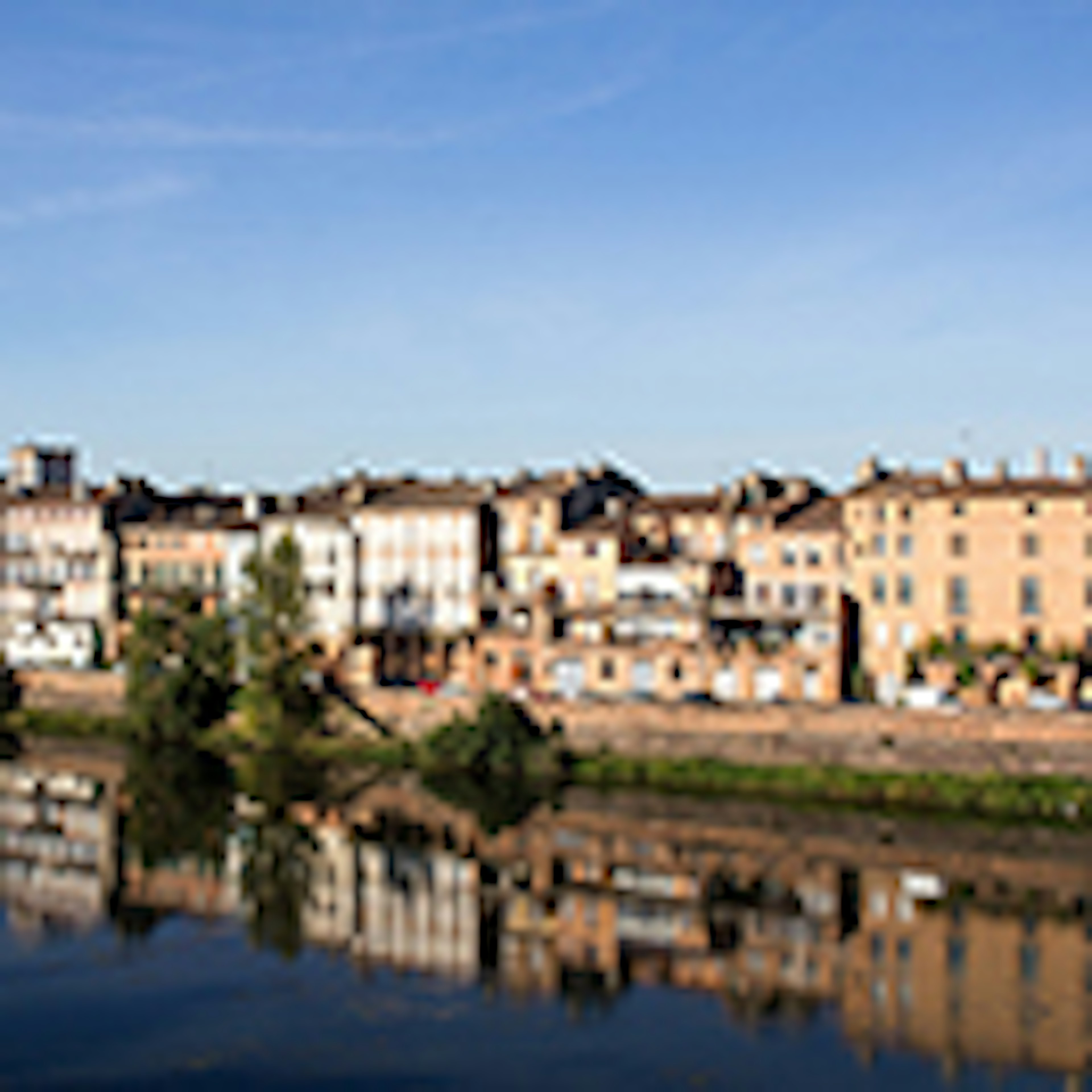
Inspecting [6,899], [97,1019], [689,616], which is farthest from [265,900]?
[689,616]

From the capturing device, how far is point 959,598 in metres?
68.8

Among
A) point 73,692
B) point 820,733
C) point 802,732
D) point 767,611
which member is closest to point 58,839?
point 73,692

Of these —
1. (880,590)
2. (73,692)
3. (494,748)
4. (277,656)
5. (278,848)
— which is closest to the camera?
(278,848)

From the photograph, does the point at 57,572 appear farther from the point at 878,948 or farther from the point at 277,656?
the point at 878,948

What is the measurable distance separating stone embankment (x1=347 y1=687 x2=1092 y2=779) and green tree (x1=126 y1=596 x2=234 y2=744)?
8.44m

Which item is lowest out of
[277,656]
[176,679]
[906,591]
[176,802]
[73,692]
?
[176,802]

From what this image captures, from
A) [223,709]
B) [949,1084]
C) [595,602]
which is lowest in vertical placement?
[949,1084]

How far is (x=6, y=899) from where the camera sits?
4797 centimetres

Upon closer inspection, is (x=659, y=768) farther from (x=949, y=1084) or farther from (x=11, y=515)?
(x=11, y=515)

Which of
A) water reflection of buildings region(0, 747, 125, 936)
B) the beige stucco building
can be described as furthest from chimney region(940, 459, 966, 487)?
water reflection of buildings region(0, 747, 125, 936)

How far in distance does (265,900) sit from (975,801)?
24506 millimetres

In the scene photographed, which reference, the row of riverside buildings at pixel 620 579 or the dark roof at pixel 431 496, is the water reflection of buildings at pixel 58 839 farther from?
the dark roof at pixel 431 496

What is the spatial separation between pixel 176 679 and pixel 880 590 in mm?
30675

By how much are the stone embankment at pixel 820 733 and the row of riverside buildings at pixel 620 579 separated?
8.43 ft
